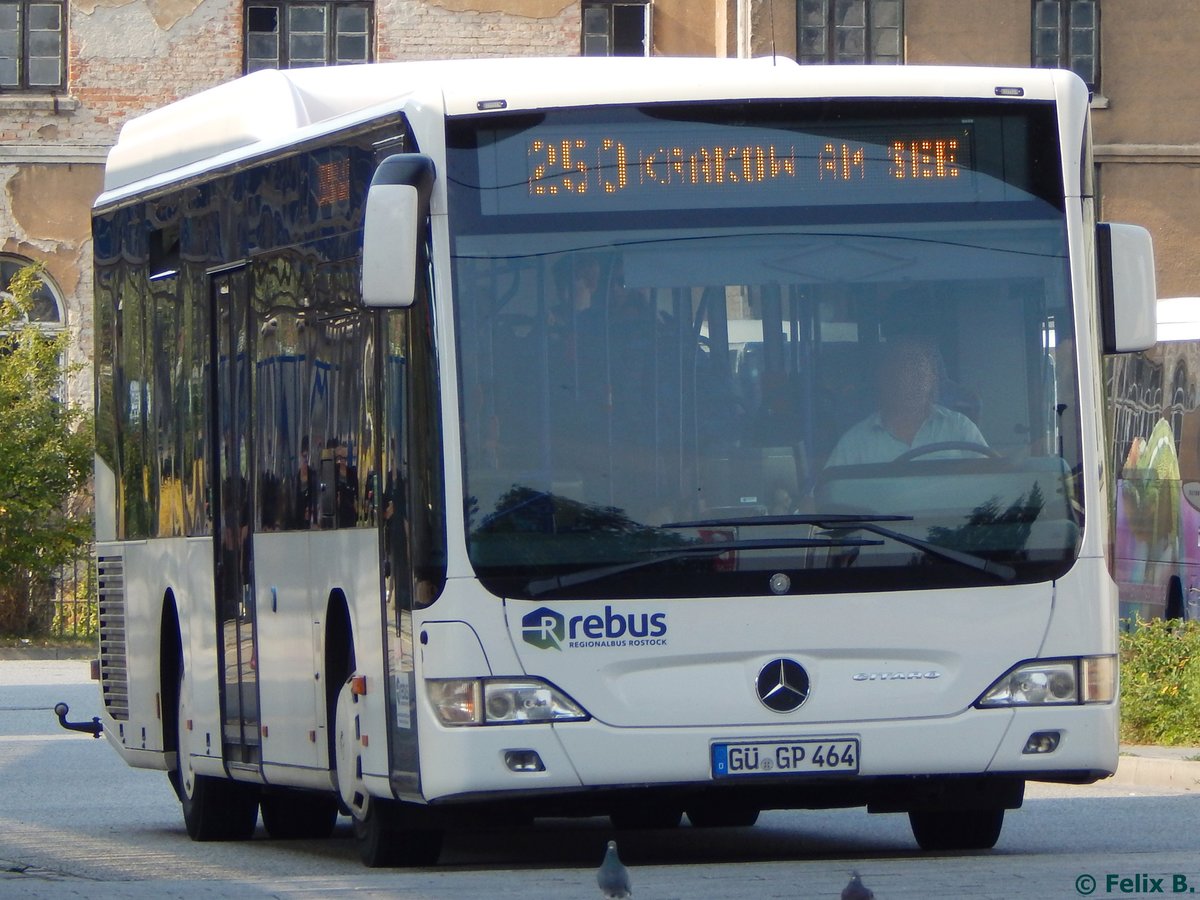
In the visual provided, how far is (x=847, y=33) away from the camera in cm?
3559

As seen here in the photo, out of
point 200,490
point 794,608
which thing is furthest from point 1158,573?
point 794,608

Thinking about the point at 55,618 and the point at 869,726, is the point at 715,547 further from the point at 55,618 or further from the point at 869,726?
the point at 55,618

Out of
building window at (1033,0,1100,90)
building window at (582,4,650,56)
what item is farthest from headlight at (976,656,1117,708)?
building window at (582,4,650,56)

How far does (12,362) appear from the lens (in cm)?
3062

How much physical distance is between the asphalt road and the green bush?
135 centimetres

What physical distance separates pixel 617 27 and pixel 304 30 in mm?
4414

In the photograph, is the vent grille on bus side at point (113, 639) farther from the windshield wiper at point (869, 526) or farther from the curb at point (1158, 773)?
the curb at point (1158, 773)

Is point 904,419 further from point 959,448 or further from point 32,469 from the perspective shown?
point 32,469

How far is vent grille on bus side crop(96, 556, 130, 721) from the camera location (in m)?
12.4

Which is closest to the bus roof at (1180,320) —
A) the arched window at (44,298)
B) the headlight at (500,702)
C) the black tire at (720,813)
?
the black tire at (720,813)

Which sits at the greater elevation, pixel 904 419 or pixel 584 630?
pixel 904 419

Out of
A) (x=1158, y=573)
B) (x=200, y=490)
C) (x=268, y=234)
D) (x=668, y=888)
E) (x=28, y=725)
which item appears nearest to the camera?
(x=668, y=888)

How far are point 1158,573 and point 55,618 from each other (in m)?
14.2

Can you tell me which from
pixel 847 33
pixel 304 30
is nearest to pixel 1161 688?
pixel 847 33
